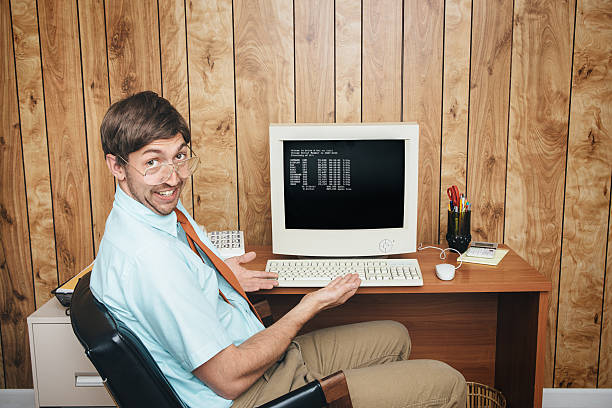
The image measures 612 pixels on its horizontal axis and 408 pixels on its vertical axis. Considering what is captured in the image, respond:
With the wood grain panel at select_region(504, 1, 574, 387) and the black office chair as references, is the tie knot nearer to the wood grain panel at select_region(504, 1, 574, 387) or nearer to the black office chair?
the black office chair

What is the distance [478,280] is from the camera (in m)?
1.75

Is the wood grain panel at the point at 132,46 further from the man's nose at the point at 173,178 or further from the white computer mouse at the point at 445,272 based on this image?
the white computer mouse at the point at 445,272

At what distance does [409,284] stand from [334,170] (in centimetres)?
49

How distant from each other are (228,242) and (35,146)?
977 mm

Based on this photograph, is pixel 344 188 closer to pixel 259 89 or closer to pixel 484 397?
pixel 259 89

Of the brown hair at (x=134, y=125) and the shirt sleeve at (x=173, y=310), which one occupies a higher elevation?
the brown hair at (x=134, y=125)

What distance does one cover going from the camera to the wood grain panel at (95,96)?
213 cm

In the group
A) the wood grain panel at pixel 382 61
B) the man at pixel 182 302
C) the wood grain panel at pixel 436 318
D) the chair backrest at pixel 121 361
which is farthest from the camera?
the wood grain panel at pixel 436 318

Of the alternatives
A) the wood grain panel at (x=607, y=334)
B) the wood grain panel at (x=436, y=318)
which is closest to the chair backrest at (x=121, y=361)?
the wood grain panel at (x=436, y=318)

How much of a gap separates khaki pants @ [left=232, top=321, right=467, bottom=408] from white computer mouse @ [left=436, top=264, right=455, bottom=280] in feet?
1.08

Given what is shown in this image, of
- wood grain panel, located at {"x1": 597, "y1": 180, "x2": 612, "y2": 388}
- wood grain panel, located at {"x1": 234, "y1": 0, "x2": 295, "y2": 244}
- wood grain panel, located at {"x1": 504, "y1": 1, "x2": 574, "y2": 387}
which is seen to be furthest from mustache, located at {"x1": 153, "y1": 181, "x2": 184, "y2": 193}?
wood grain panel, located at {"x1": 597, "y1": 180, "x2": 612, "y2": 388}

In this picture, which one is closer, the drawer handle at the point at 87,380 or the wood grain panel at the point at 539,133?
the drawer handle at the point at 87,380

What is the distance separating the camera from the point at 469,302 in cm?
221

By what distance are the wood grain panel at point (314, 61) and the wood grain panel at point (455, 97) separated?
0.48 metres
